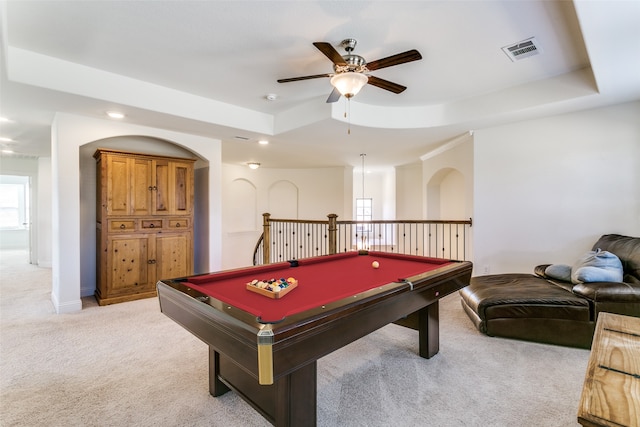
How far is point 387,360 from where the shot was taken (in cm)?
244

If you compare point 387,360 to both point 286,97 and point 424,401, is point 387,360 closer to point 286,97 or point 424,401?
point 424,401

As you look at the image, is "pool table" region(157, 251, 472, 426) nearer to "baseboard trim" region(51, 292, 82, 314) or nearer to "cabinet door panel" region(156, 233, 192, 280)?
"cabinet door panel" region(156, 233, 192, 280)

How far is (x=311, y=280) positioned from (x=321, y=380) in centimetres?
74

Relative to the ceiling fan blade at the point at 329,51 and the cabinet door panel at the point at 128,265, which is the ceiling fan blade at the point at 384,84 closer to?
the ceiling fan blade at the point at 329,51

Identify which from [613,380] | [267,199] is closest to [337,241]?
[267,199]

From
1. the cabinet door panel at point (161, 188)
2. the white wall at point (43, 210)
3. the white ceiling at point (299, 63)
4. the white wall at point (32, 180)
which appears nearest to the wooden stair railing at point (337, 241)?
the cabinet door panel at point (161, 188)

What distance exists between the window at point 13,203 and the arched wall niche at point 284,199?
768 centimetres

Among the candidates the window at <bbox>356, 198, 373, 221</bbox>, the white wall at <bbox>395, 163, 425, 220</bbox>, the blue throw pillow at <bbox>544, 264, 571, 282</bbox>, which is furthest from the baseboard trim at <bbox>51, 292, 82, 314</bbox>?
the window at <bbox>356, 198, 373, 221</bbox>

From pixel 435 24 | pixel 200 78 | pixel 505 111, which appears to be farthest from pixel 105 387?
pixel 505 111

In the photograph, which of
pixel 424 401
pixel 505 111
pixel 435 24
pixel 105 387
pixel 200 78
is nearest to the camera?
pixel 424 401

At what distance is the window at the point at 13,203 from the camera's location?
9094 mm

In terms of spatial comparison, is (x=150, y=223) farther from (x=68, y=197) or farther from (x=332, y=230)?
(x=332, y=230)

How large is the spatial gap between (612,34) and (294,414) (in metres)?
3.21

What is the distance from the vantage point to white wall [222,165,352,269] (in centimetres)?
786
